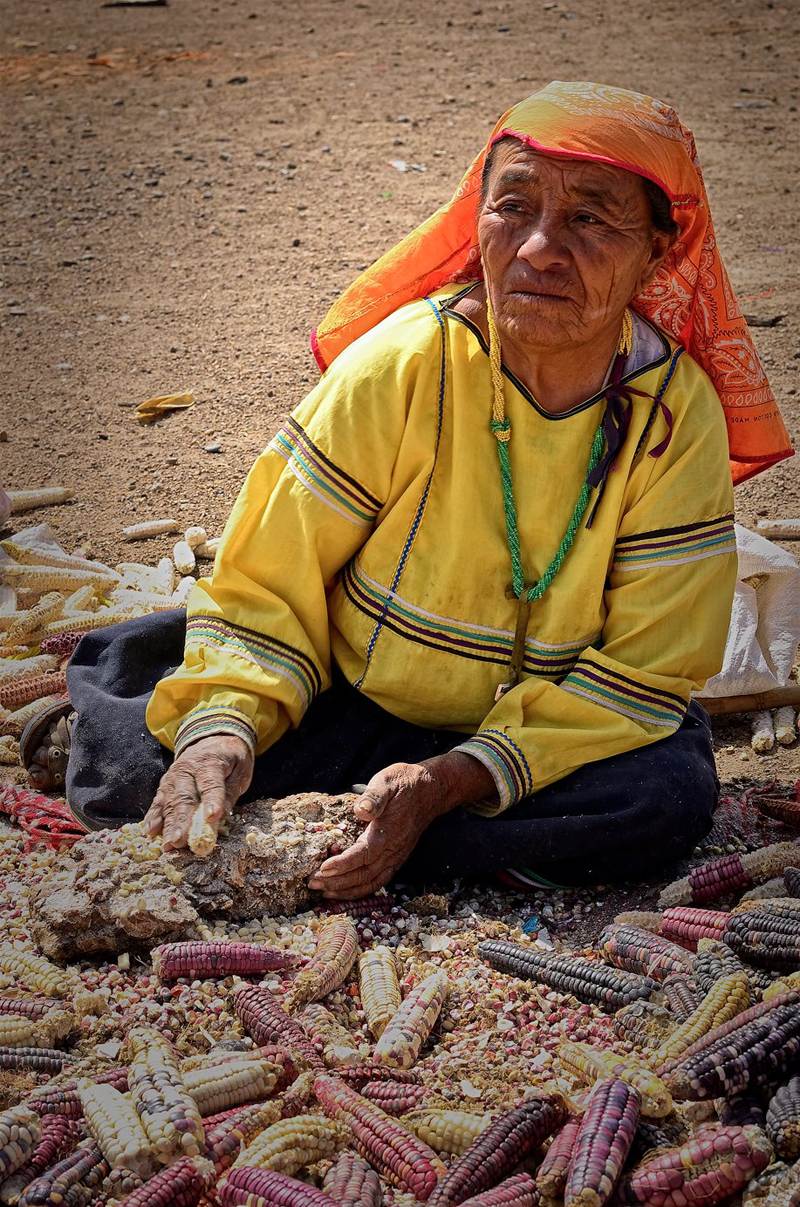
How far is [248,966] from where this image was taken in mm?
2863

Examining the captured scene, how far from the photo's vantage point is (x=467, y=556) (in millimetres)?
3266

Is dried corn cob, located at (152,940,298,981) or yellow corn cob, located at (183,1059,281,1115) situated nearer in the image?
yellow corn cob, located at (183,1059,281,1115)

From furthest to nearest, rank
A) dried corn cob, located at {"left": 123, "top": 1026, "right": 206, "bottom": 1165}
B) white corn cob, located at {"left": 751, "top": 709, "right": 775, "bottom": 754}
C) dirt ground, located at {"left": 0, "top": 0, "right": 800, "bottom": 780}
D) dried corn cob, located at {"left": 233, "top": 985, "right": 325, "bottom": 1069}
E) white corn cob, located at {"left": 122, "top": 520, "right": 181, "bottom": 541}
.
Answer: dirt ground, located at {"left": 0, "top": 0, "right": 800, "bottom": 780} → white corn cob, located at {"left": 122, "top": 520, "right": 181, "bottom": 541} → white corn cob, located at {"left": 751, "top": 709, "right": 775, "bottom": 754} → dried corn cob, located at {"left": 233, "top": 985, "right": 325, "bottom": 1069} → dried corn cob, located at {"left": 123, "top": 1026, "right": 206, "bottom": 1165}

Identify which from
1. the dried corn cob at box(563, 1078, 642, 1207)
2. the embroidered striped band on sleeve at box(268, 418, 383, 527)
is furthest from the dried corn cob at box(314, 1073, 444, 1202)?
the embroidered striped band on sleeve at box(268, 418, 383, 527)

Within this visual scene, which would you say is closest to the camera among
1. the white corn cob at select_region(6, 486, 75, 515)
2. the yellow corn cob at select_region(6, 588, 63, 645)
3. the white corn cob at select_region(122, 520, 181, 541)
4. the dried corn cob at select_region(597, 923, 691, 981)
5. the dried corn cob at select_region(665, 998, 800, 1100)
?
the dried corn cob at select_region(665, 998, 800, 1100)

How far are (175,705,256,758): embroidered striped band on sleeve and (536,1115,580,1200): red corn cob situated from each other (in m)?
1.26

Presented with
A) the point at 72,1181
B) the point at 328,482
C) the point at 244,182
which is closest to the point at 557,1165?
the point at 72,1181

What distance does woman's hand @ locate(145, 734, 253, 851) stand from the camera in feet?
9.80

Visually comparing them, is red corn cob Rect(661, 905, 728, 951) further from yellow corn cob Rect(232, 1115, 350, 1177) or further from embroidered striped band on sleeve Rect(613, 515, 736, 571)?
yellow corn cob Rect(232, 1115, 350, 1177)

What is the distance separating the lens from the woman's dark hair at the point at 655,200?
3041mm

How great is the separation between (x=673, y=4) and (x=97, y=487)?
1075 centimetres

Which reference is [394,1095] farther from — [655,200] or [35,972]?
[655,200]

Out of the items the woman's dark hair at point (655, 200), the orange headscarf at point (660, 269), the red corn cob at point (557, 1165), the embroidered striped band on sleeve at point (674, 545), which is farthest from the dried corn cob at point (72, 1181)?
the woman's dark hair at point (655, 200)

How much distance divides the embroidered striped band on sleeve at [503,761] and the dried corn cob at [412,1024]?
1.74 ft
